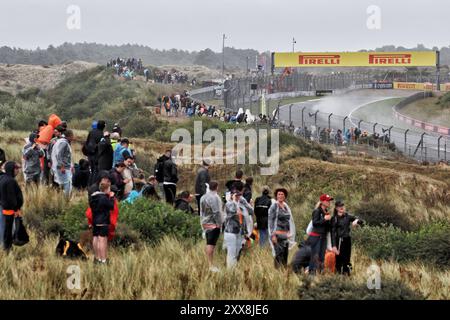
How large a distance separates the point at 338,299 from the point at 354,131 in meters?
30.5

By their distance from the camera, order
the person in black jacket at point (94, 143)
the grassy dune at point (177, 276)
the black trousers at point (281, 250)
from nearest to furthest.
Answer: the grassy dune at point (177, 276) < the black trousers at point (281, 250) < the person in black jacket at point (94, 143)

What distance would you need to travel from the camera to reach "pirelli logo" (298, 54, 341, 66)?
80.9 metres

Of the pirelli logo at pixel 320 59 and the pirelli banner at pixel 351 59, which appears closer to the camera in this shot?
the pirelli banner at pixel 351 59

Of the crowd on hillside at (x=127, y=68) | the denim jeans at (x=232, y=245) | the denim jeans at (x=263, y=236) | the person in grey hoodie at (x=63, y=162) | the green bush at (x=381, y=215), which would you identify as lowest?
the green bush at (x=381, y=215)

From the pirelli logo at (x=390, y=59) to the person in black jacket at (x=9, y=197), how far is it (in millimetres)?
73066

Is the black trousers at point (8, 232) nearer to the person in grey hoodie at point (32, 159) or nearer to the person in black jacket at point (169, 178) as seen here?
the person in grey hoodie at point (32, 159)

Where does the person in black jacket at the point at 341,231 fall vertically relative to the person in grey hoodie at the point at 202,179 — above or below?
below

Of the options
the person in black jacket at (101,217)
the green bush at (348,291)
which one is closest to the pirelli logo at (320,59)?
the person in black jacket at (101,217)

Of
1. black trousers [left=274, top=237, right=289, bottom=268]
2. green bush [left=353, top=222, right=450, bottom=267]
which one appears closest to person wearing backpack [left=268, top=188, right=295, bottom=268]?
black trousers [left=274, top=237, right=289, bottom=268]

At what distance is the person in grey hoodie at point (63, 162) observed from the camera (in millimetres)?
14352

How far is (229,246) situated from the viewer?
11.3 m

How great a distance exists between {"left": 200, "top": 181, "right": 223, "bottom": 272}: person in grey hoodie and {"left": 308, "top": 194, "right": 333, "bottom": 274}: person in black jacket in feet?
4.58

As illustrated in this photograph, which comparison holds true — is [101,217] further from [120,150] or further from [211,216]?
[120,150]
